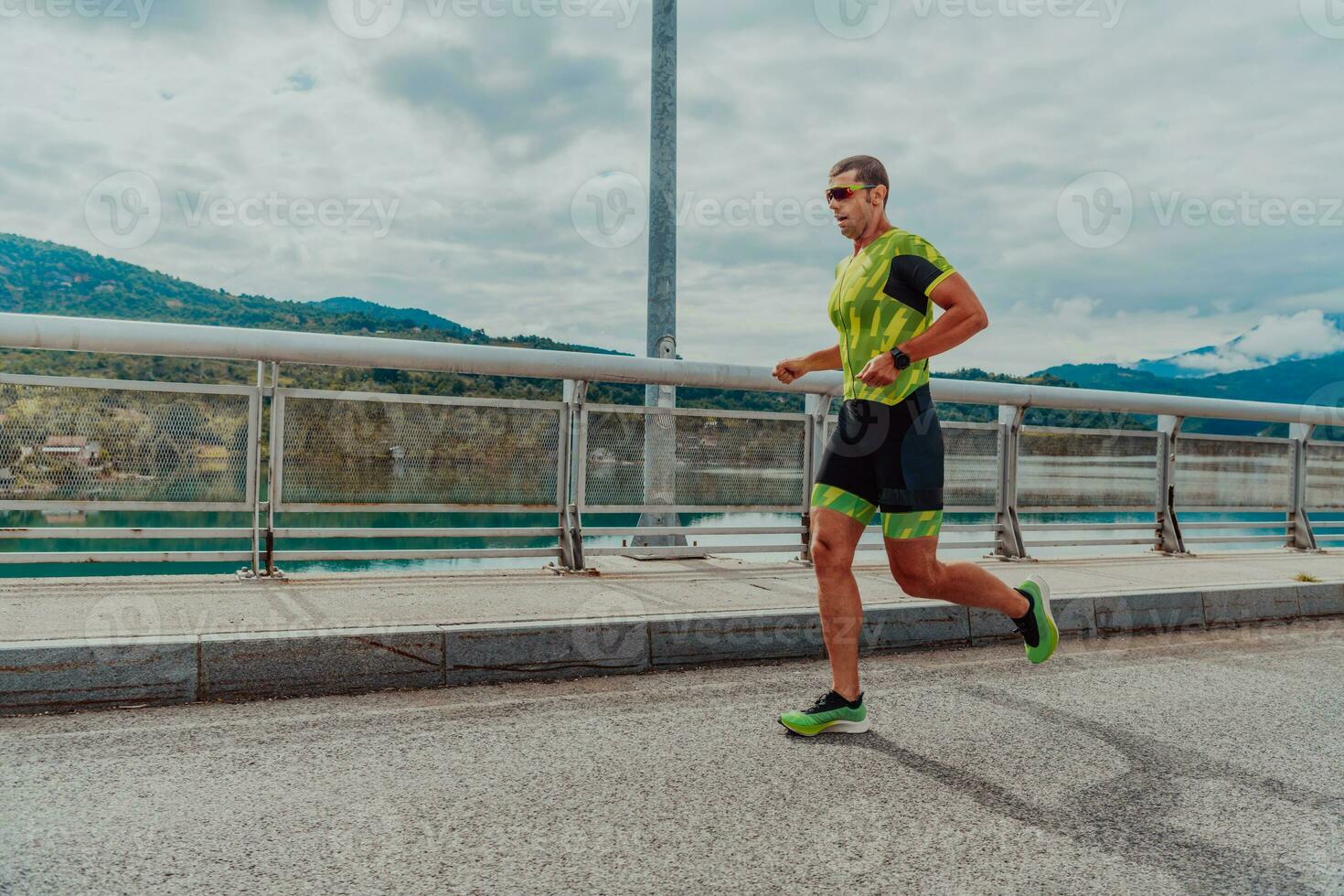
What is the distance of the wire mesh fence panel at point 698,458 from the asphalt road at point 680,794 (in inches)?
100

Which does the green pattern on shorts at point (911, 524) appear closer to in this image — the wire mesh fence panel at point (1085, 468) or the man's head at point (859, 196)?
the man's head at point (859, 196)

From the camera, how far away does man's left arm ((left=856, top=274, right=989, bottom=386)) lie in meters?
3.54

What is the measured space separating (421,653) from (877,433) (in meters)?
2.12

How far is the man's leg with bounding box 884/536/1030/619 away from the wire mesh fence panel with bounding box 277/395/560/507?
3.36 m

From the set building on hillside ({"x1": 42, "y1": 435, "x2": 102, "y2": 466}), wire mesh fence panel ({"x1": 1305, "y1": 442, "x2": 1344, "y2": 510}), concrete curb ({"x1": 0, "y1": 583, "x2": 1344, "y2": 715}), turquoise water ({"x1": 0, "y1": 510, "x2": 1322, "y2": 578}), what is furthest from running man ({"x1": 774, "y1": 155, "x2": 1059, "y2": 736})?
wire mesh fence panel ({"x1": 1305, "y1": 442, "x2": 1344, "y2": 510})

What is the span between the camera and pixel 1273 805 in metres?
3.11

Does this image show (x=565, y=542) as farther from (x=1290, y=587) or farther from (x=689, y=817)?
(x=1290, y=587)

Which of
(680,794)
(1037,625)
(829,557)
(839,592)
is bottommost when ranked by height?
(680,794)

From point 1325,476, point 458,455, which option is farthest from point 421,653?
point 1325,476

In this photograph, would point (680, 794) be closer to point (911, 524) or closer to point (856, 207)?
point (911, 524)

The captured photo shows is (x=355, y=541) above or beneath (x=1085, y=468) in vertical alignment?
beneath

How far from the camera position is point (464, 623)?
4.76 meters

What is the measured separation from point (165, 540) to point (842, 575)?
4083 mm

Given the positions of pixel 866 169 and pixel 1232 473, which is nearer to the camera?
pixel 866 169
